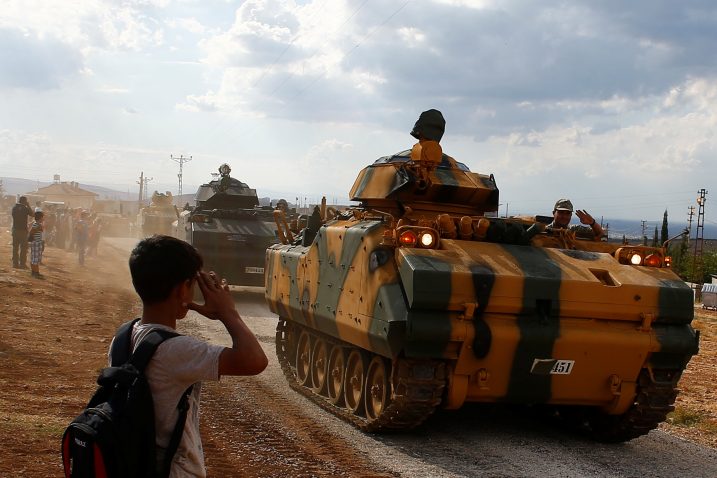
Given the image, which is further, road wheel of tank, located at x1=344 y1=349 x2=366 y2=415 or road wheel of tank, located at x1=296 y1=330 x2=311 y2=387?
road wheel of tank, located at x1=296 y1=330 x2=311 y2=387

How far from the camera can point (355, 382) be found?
33.9 feet

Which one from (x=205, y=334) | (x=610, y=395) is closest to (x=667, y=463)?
(x=610, y=395)

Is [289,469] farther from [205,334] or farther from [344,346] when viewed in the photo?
[205,334]

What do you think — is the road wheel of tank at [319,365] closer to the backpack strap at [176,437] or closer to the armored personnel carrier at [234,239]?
the backpack strap at [176,437]

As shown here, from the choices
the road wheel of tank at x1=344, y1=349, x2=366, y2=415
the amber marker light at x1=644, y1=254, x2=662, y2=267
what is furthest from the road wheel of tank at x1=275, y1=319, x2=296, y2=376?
the amber marker light at x1=644, y1=254, x2=662, y2=267

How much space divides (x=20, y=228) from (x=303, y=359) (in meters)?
14.2

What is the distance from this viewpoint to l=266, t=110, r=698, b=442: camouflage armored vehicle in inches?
330

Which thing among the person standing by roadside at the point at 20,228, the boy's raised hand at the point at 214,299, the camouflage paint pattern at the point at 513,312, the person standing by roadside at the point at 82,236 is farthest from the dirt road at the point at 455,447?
the person standing by roadside at the point at 82,236

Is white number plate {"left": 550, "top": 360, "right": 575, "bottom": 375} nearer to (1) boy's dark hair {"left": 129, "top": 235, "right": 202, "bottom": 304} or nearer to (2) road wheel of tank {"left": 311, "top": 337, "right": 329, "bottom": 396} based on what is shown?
(2) road wheel of tank {"left": 311, "top": 337, "right": 329, "bottom": 396}

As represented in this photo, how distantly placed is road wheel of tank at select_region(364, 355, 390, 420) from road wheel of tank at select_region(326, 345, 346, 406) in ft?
2.71

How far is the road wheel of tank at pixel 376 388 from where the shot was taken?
30.1 ft

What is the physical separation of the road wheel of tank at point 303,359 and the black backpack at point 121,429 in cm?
859

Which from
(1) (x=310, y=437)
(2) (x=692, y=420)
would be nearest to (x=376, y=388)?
(1) (x=310, y=437)

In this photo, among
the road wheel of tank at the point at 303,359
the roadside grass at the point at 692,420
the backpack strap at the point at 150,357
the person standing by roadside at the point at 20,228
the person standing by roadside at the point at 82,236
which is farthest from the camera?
the person standing by roadside at the point at 82,236
